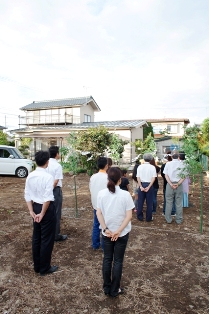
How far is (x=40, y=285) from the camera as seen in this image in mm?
2768

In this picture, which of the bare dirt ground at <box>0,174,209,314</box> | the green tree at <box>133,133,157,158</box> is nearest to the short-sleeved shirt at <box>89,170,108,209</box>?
the bare dirt ground at <box>0,174,209,314</box>

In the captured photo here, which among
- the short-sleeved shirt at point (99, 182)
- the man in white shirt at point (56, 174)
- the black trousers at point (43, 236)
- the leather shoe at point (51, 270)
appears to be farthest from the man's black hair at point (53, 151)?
the leather shoe at point (51, 270)

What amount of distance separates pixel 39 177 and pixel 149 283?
183 centimetres

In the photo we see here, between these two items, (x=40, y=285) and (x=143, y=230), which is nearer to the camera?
(x=40, y=285)

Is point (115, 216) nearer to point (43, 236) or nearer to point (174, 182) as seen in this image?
point (43, 236)

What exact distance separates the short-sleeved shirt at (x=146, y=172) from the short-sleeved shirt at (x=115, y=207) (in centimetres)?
257

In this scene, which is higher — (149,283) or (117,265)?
(117,265)

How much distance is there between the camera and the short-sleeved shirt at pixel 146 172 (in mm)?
4824

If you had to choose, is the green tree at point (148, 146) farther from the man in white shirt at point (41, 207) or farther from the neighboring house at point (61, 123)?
the man in white shirt at point (41, 207)

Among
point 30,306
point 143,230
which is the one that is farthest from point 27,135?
point 30,306

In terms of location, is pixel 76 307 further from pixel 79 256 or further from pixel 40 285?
pixel 79 256

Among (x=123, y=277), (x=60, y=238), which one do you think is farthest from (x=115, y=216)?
(x=60, y=238)

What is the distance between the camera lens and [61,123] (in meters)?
22.9

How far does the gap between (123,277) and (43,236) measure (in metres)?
1.13
